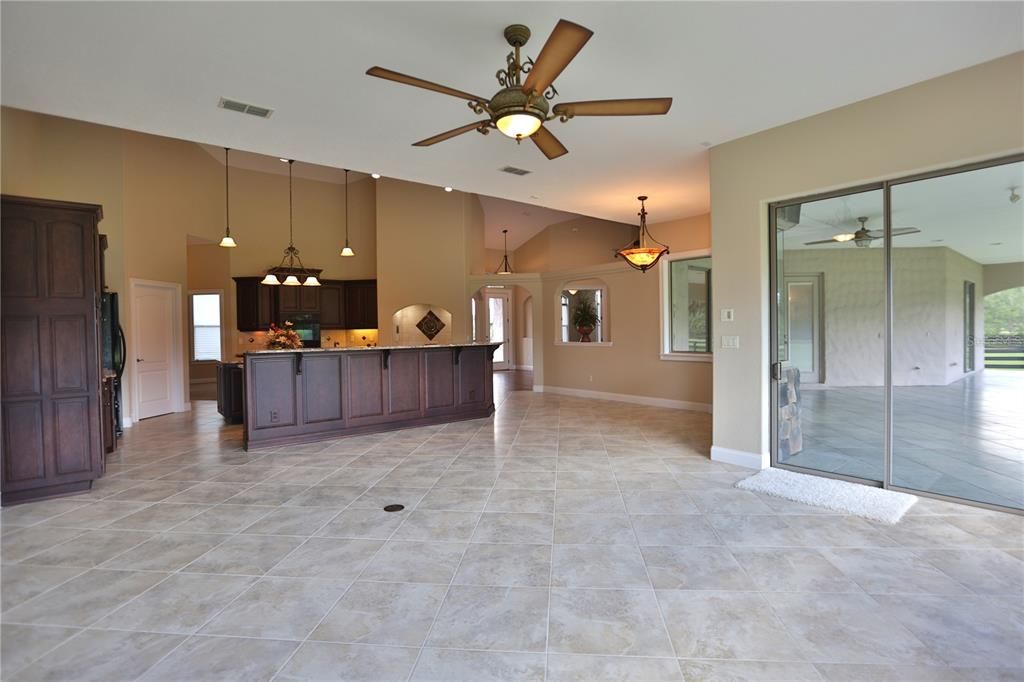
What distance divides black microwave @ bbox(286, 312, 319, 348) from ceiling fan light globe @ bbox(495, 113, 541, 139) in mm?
8252

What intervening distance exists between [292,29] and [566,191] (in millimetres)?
3936

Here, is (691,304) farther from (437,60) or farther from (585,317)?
(437,60)

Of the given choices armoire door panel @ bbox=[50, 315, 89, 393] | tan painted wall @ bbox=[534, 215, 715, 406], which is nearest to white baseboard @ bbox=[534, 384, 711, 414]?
tan painted wall @ bbox=[534, 215, 715, 406]

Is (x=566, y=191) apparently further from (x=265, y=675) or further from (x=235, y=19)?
(x=265, y=675)

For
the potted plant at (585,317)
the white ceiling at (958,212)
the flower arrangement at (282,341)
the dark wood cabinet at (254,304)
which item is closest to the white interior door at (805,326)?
the white ceiling at (958,212)

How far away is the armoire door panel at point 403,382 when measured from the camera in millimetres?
6168

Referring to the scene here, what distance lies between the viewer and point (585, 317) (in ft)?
31.9

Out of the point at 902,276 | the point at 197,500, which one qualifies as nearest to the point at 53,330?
the point at 197,500

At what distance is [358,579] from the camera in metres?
2.50

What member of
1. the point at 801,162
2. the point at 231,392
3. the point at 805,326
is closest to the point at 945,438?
the point at 805,326

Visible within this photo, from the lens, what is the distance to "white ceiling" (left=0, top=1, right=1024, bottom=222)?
8.75 feet

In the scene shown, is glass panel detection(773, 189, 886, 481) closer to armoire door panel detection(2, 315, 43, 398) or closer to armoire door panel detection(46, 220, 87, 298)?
armoire door panel detection(46, 220, 87, 298)

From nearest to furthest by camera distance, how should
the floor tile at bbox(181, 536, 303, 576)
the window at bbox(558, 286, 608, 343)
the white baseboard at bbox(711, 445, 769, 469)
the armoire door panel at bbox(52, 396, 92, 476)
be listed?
the floor tile at bbox(181, 536, 303, 576)
the armoire door panel at bbox(52, 396, 92, 476)
the white baseboard at bbox(711, 445, 769, 469)
the window at bbox(558, 286, 608, 343)

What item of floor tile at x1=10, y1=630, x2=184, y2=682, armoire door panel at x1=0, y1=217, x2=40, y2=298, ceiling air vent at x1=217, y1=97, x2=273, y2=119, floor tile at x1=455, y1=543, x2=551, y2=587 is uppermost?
ceiling air vent at x1=217, y1=97, x2=273, y2=119
